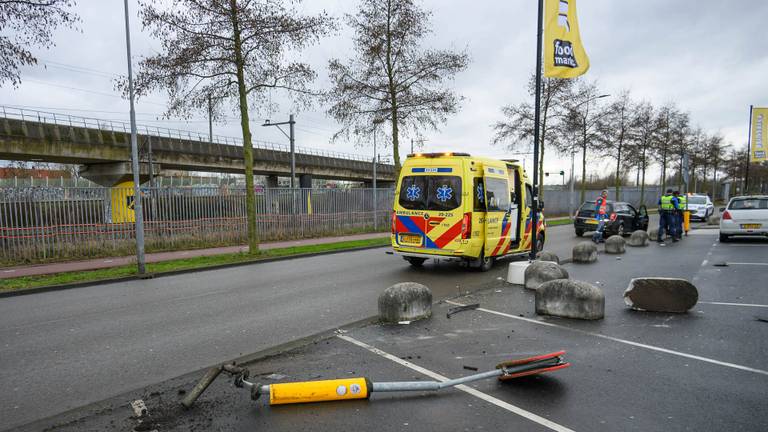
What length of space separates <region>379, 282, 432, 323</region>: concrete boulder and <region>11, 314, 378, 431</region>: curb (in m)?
0.52

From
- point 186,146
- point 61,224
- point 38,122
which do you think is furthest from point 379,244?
point 186,146

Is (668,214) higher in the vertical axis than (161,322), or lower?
higher

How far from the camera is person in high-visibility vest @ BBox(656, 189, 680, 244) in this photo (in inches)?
657

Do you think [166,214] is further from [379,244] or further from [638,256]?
[638,256]

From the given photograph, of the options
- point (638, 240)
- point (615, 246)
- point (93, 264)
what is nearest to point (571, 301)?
point (615, 246)

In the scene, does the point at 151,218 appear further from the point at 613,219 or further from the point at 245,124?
the point at 613,219

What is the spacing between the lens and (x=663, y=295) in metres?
6.51

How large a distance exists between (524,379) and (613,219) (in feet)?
55.6

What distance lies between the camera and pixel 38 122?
29.3m

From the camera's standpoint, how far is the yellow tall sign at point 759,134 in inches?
1120

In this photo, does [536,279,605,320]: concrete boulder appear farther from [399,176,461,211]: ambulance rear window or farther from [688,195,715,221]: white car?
[688,195,715,221]: white car

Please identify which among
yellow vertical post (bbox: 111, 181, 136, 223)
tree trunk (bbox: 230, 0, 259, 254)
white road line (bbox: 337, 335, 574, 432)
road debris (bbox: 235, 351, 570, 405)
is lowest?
white road line (bbox: 337, 335, 574, 432)

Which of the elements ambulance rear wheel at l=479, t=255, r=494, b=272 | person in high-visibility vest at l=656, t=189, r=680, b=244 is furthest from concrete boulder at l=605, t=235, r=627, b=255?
ambulance rear wheel at l=479, t=255, r=494, b=272

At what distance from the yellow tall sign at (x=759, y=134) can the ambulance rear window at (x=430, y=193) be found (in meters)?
28.4
